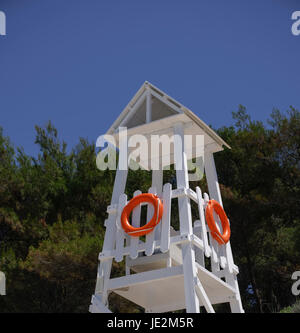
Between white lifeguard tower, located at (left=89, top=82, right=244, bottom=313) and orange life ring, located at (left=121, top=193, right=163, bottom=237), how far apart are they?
0.39 ft

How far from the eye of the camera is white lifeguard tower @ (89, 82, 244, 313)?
874 cm

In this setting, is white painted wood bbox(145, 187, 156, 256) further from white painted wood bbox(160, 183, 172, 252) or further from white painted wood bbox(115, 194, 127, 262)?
white painted wood bbox(115, 194, 127, 262)

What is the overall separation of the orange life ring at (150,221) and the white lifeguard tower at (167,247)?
119 millimetres

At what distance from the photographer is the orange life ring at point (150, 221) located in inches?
351

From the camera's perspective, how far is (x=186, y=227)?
887 centimetres

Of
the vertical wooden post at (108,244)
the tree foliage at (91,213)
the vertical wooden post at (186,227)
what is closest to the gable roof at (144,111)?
the vertical wooden post at (186,227)

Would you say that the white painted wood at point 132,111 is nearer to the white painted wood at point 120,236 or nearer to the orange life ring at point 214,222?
the white painted wood at point 120,236

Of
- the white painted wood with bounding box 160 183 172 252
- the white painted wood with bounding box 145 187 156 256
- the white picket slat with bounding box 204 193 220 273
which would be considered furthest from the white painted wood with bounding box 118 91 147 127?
the white picket slat with bounding box 204 193 220 273

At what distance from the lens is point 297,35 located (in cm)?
1944

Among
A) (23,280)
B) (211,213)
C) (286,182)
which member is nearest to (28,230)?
(23,280)

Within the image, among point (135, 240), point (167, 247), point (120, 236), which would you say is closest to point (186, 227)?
point (167, 247)

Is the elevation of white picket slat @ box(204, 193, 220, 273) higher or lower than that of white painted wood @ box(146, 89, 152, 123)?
lower
